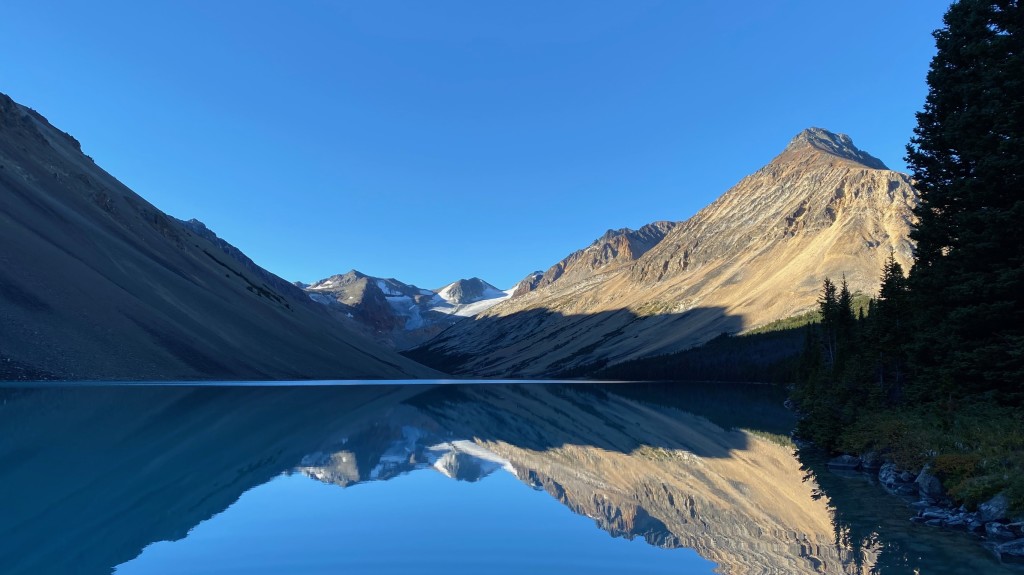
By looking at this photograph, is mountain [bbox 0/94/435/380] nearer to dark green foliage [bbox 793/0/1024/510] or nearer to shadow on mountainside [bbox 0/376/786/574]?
shadow on mountainside [bbox 0/376/786/574]

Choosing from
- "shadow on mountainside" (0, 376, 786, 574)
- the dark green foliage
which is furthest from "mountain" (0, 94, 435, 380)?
the dark green foliage

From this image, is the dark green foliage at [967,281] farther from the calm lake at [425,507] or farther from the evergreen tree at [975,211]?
the calm lake at [425,507]

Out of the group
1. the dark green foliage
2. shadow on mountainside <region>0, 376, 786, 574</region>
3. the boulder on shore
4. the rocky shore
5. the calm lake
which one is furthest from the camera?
the dark green foliage

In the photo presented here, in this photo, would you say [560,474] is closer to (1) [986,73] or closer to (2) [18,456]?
(2) [18,456]

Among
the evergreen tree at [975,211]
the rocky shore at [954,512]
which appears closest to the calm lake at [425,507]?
the rocky shore at [954,512]

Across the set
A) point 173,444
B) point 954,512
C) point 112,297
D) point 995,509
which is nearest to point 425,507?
point 954,512

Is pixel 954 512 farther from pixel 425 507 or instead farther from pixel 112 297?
pixel 112 297

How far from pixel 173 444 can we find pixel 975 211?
3755 centimetres

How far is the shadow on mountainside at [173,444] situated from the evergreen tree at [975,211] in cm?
1281

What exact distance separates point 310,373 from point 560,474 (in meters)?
106

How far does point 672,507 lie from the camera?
20.2m

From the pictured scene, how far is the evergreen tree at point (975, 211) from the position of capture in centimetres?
2253

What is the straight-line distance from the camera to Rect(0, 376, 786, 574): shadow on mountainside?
15.5m

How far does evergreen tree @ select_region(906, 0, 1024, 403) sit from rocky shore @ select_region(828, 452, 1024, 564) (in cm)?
478
